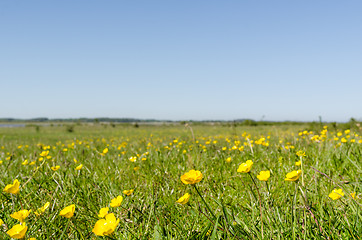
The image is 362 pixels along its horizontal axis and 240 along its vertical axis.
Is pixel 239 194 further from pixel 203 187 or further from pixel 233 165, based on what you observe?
pixel 233 165

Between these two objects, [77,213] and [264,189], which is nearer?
[77,213]

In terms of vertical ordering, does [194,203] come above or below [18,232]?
below

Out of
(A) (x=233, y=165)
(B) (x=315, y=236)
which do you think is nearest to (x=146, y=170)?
(A) (x=233, y=165)

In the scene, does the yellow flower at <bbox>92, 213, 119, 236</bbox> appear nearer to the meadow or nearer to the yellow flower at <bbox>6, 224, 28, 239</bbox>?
the meadow

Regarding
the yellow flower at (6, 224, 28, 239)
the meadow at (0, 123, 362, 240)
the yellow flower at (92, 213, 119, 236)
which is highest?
the yellow flower at (92, 213, 119, 236)

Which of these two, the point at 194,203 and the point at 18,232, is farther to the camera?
the point at 194,203

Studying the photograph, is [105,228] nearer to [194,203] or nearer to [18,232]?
[18,232]

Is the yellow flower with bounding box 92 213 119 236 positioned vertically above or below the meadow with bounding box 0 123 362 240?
above

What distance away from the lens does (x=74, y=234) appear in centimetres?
163

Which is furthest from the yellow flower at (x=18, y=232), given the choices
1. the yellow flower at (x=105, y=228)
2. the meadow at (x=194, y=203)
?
the yellow flower at (x=105, y=228)

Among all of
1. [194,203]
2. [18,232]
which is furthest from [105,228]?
[194,203]

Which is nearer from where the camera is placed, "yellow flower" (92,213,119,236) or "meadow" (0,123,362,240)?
"yellow flower" (92,213,119,236)

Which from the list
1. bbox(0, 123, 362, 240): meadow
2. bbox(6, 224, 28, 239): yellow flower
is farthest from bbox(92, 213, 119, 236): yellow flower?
bbox(6, 224, 28, 239): yellow flower

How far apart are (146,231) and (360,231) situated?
118 cm
